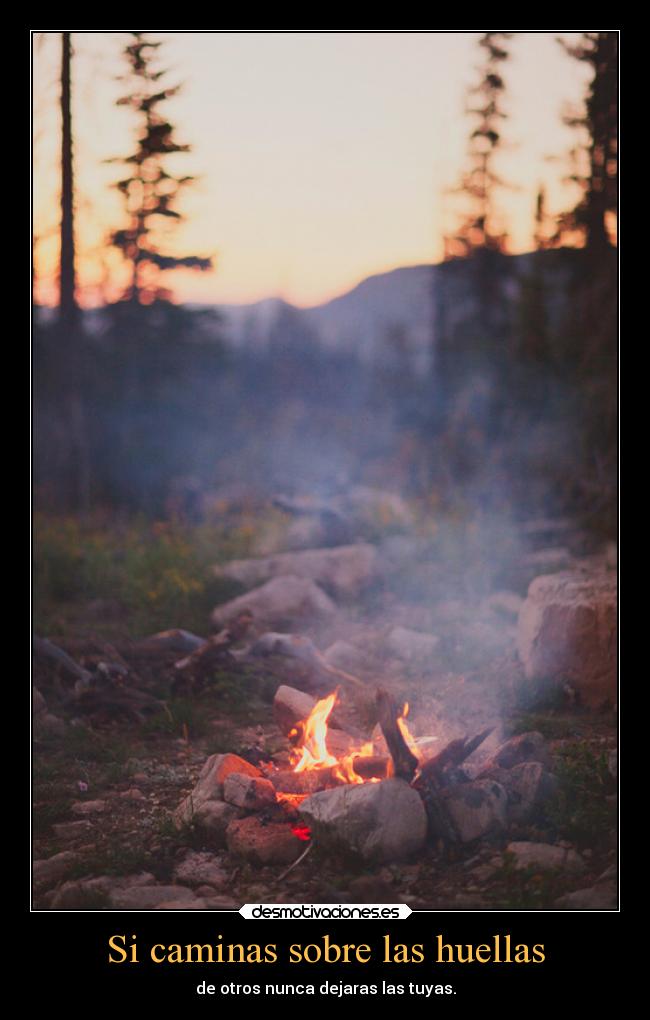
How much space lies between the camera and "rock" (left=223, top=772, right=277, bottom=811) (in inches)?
186

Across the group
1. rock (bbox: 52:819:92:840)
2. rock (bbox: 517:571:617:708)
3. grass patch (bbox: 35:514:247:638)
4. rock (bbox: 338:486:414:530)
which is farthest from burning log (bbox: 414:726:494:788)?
rock (bbox: 338:486:414:530)

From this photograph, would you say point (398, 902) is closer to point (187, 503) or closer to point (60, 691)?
point (60, 691)

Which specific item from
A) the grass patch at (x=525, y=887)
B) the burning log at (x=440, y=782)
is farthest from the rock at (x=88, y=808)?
the grass patch at (x=525, y=887)

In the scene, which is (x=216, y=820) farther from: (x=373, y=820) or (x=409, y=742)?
(x=409, y=742)

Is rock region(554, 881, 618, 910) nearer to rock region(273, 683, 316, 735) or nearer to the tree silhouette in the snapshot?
rock region(273, 683, 316, 735)

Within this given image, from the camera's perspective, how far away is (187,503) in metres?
15.7

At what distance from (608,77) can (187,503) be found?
9337mm

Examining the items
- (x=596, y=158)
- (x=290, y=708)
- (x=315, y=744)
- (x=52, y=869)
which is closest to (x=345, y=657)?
(x=290, y=708)

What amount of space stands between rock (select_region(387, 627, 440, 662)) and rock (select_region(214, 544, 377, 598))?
5.06 ft

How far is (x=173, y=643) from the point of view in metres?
7.73

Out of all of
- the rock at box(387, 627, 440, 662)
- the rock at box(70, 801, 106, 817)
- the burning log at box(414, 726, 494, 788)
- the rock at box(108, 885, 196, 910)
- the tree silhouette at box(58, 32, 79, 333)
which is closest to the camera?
the rock at box(108, 885, 196, 910)

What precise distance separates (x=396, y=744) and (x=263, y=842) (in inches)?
33.0

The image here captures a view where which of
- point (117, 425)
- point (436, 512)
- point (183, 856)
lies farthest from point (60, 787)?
point (117, 425)

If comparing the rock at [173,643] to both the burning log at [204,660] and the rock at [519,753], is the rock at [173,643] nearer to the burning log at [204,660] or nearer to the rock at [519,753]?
the burning log at [204,660]
